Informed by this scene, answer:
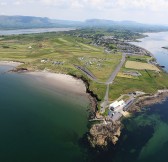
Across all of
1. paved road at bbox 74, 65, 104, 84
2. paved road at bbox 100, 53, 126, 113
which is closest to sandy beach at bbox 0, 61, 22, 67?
paved road at bbox 74, 65, 104, 84

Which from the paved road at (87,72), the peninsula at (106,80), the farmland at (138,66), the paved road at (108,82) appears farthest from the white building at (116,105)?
the farmland at (138,66)

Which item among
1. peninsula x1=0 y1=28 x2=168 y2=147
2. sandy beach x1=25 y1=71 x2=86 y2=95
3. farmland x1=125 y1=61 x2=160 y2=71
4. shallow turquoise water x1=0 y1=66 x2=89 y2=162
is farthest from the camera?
farmland x1=125 y1=61 x2=160 y2=71

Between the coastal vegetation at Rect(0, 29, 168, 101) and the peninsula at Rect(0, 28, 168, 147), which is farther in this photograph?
the coastal vegetation at Rect(0, 29, 168, 101)

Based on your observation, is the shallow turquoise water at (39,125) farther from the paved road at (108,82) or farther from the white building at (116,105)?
the white building at (116,105)

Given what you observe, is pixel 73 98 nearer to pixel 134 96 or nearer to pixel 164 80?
pixel 134 96

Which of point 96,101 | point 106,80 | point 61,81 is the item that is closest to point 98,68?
point 106,80

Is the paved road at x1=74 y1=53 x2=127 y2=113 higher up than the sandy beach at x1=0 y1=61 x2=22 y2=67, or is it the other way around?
the paved road at x1=74 y1=53 x2=127 y2=113

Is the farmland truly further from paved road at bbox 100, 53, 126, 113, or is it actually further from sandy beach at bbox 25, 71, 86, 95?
sandy beach at bbox 25, 71, 86, 95

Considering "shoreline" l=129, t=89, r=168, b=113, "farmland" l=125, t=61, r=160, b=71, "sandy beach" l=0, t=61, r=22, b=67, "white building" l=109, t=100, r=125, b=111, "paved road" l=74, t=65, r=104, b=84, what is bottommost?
"sandy beach" l=0, t=61, r=22, b=67

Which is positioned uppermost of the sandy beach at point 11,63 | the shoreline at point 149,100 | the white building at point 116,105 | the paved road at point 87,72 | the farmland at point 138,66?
the white building at point 116,105

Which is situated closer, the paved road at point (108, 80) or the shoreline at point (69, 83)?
the paved road at point (108, 80)
